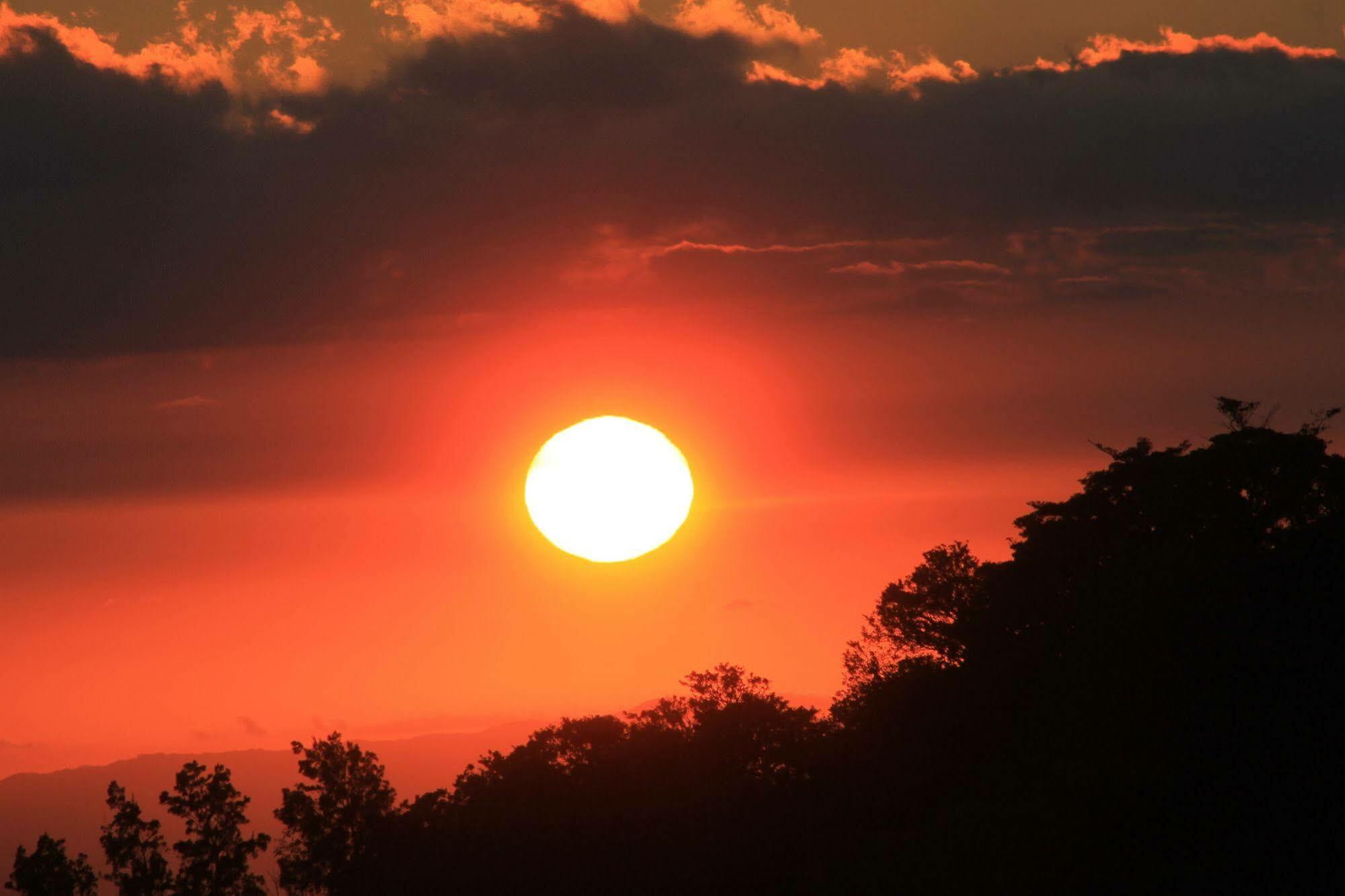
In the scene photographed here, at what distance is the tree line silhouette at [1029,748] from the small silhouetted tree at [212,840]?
8850 mm

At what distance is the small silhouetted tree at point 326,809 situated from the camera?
98.9 metres

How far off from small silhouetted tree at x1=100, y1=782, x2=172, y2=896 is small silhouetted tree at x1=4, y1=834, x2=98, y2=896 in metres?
2.06

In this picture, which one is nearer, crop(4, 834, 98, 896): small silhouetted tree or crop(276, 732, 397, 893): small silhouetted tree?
crop(276, 732, 397, 893): small silhouetted tree

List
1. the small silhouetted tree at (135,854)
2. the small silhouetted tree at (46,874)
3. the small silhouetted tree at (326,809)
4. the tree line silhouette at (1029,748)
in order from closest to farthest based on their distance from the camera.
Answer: the tree line silhouette at (1029,748) < the small silhouetted tree at (326,809) < the small silhouetted tree at (135,854) < the small silhouetted tree at (46,874)

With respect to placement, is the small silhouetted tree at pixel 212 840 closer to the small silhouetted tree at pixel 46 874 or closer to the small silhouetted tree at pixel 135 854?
the small silhouetted tree at pixel 135 854

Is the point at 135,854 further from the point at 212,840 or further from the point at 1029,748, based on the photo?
the point at 1029,748

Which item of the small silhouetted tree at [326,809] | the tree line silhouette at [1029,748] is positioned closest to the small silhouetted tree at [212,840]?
the small silhouetted tree at [326,809]

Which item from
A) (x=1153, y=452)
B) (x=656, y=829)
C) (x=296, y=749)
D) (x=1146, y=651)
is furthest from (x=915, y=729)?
(x=296, y=749)

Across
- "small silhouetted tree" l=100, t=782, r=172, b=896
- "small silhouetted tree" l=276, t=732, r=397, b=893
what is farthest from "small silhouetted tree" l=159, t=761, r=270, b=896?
"small silhouetted tree" l=276, t=732, r=397, b=893

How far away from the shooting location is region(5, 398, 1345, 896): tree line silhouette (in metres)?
40.4

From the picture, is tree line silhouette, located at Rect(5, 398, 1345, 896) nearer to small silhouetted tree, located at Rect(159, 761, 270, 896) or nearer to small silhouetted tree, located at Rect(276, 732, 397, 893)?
small silhouetted tree, located at Rect(276, 732, 397, 893)

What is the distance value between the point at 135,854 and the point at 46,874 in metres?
6.22

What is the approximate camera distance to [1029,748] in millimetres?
54469

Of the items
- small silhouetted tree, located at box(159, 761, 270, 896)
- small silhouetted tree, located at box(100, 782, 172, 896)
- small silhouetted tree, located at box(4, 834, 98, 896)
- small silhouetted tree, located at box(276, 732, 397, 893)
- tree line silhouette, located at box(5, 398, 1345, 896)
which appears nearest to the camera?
tree line silhouette, located at box(5, 398, 1345, 896)
